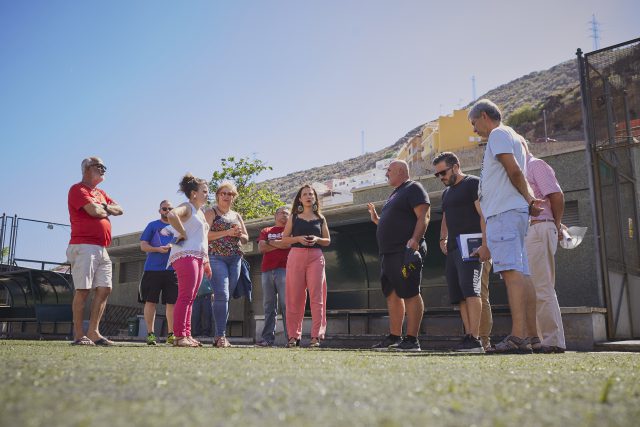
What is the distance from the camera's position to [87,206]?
19.9 feet

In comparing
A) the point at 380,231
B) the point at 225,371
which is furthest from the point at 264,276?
the point at 225,371

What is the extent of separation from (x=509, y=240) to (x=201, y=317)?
786cm

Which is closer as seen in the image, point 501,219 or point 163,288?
point 501,219

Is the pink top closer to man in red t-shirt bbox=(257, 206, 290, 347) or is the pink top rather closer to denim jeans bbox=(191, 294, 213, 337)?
man in red t-shirt bbox=(257, 206, 290, 347)

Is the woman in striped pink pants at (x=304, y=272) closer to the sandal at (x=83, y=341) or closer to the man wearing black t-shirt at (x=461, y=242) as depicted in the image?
the man wearing black t-shirt at (x=461, y=242)

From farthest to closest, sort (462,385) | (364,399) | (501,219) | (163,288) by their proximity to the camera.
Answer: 1. (163,288)
2. (501,219)
3. (462,385)
4. (364,399)

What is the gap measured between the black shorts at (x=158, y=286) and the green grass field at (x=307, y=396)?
4.73 m

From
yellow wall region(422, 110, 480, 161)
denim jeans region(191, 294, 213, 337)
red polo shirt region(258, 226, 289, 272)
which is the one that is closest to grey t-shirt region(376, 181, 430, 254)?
red polo shirt region(258, 226, 289, 272)

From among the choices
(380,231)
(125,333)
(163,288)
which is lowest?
(125,333)

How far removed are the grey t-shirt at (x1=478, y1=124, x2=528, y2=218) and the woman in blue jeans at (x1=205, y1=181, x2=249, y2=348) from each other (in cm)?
308

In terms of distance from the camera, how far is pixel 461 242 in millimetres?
5375

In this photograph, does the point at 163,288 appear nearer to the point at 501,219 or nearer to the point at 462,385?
the point at 501,219

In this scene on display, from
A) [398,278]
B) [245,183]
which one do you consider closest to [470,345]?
[398,278]

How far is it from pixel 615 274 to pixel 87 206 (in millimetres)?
6995
